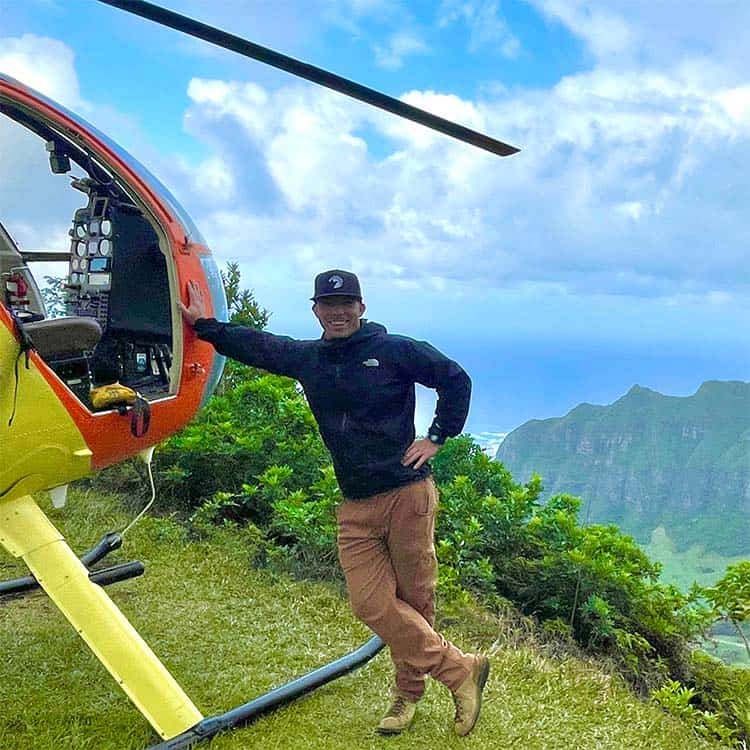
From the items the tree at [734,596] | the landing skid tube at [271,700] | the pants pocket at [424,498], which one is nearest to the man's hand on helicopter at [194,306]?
the pants pocket at [424,498]

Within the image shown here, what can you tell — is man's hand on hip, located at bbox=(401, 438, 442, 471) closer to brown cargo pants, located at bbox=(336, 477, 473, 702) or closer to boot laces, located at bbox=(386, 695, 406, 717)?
brown cargo pants, located at bbox=(336, 477, 473, 702)

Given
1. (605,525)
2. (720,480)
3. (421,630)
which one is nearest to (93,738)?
(421,630)

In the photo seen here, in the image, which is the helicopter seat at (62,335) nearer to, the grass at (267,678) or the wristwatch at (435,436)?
the wristwatch at (435,436)

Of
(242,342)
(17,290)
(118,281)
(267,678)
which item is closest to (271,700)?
(267,678)

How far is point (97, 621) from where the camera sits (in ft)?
9.02

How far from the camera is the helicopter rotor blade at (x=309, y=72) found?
2236 mm

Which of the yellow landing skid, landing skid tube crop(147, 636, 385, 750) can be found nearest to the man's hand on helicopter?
the yellow landing skid

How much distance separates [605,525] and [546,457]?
797 millimetres

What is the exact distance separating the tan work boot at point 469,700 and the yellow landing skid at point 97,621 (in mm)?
908

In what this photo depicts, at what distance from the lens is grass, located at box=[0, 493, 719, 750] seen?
10.2ft

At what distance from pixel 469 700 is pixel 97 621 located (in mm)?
1288

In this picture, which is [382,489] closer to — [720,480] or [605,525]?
[605,525]

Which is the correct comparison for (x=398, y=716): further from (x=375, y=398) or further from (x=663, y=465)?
(x=663, y=465)

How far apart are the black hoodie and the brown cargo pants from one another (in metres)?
0.07
